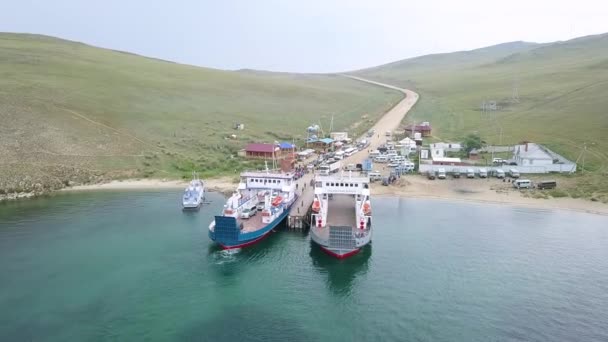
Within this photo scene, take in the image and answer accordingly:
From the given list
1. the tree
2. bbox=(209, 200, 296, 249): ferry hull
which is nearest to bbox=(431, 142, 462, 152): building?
the tree

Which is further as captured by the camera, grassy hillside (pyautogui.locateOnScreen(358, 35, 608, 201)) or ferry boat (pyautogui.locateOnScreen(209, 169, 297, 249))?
grassy hillside (pyautogui.locateOnScreen(358, 35, 608, 201))

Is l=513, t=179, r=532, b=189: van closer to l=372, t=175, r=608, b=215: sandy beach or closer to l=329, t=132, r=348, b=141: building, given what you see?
l=372, t=175, r=608, b=215: sandy beach

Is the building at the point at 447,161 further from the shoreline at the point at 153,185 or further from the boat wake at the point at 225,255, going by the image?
the boat wake at the point at 225,255

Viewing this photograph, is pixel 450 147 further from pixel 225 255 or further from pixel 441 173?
pixel 225 255

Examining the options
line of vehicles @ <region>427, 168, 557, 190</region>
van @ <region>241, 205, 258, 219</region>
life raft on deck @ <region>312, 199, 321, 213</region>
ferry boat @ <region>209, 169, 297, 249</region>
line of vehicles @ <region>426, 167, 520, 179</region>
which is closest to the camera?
ferry boat @ <region>209, 169, 297, 249</region>

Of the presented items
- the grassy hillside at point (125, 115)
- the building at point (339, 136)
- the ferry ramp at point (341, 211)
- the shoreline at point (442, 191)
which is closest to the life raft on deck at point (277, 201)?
the ferry ramp at point (341, 211)

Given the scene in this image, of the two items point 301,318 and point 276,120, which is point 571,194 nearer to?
point 301,318
